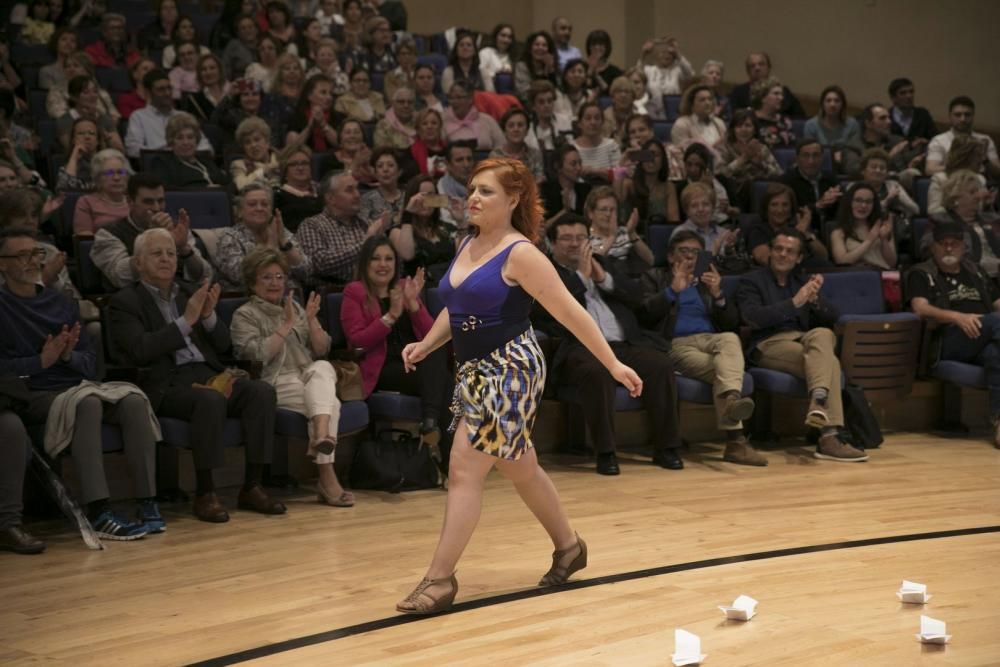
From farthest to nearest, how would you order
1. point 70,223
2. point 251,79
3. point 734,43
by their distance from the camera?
1. point 734,43
2. point 251,79
3. point 70,223

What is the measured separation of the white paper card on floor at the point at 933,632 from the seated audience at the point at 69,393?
2535 mm

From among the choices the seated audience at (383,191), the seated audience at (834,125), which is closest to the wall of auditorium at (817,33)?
the seated audience at (834,125)

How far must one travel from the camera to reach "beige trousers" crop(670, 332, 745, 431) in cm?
551

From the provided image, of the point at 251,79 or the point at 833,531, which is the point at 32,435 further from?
the point at 251,79

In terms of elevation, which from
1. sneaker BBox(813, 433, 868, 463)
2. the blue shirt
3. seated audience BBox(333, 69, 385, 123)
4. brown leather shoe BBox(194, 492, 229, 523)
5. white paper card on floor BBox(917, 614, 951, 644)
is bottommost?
sneaker BBox(813, 433, 868, 463)

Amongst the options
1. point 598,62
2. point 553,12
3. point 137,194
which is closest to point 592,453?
point 137,194

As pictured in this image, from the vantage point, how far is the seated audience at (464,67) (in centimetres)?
834

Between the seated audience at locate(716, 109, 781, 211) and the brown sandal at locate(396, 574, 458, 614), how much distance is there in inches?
173

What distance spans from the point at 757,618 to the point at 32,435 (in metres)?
2.50

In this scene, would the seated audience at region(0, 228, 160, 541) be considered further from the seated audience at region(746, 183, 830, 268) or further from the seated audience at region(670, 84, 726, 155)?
the seated audience at region(670, 84, 726, 155)

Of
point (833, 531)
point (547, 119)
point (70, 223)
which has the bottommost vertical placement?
point (833, 531)

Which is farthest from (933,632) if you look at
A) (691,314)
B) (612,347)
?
(691,314)

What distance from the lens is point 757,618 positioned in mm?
3322

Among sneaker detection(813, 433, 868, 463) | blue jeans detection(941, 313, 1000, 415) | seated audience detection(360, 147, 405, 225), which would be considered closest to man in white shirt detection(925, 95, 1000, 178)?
blue jeans detection(941, 313, 1000, 415)
